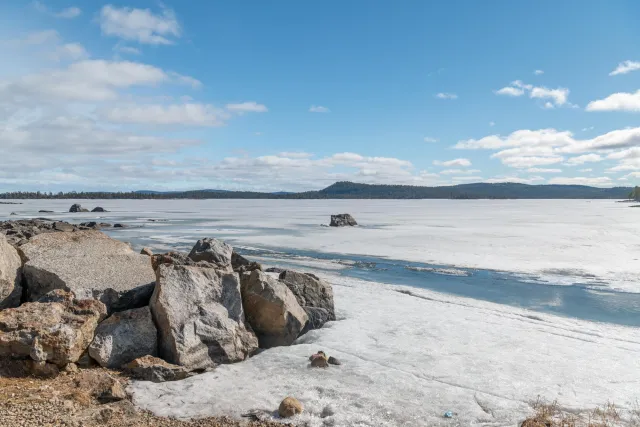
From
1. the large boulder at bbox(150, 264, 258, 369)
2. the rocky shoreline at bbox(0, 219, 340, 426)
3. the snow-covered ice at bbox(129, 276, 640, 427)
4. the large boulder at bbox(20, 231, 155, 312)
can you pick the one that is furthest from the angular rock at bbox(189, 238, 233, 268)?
the snow-covered ice at bbox(129, 276, 640, 427)

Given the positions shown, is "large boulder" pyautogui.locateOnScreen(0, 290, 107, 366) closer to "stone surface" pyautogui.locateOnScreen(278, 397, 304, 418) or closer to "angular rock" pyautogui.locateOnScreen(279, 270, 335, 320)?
"stone surface" pyautogui.locateOnScreen(278, 397, 304, 418)

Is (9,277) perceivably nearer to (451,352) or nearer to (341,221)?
(451,352)

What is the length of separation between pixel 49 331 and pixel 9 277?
7.36ft

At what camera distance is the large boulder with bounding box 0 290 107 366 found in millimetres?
6434

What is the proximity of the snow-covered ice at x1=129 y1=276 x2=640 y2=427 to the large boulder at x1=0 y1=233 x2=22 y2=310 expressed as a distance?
3288 mm

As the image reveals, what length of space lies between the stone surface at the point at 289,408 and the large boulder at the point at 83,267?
12.1 feet

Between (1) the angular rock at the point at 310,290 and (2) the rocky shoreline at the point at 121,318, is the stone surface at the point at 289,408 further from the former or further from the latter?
(1) the angular rock at the point at 310,290

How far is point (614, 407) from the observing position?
6.10 metres

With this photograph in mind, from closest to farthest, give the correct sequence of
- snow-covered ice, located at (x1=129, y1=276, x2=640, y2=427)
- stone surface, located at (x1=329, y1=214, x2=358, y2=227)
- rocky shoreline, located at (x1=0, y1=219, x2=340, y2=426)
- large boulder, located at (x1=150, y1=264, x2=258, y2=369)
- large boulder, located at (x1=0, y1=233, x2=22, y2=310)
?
snow-covered ice, located at (x1=129, y1=276, x2=640, y2=427), rocky shoreline, located at (x1=0, y1=219, x2=340, y2=426), large boulder, located at (x1=150, y1=264, x2=258, y2=369), large boulder, located at (x1=0, y1=233, x2=22, y2=310), stone surface, located at (x1=329, y1=214, x2=358, y2=227)

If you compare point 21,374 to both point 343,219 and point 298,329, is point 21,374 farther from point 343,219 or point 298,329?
point 343,219

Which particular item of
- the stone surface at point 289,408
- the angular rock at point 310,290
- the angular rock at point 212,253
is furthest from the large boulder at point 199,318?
the angular rock at point 212,253

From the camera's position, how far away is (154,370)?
6.62 m

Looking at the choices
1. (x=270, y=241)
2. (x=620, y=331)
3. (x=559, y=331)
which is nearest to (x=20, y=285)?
(x=559, y=331)

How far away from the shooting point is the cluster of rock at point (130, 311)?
6652 mm
